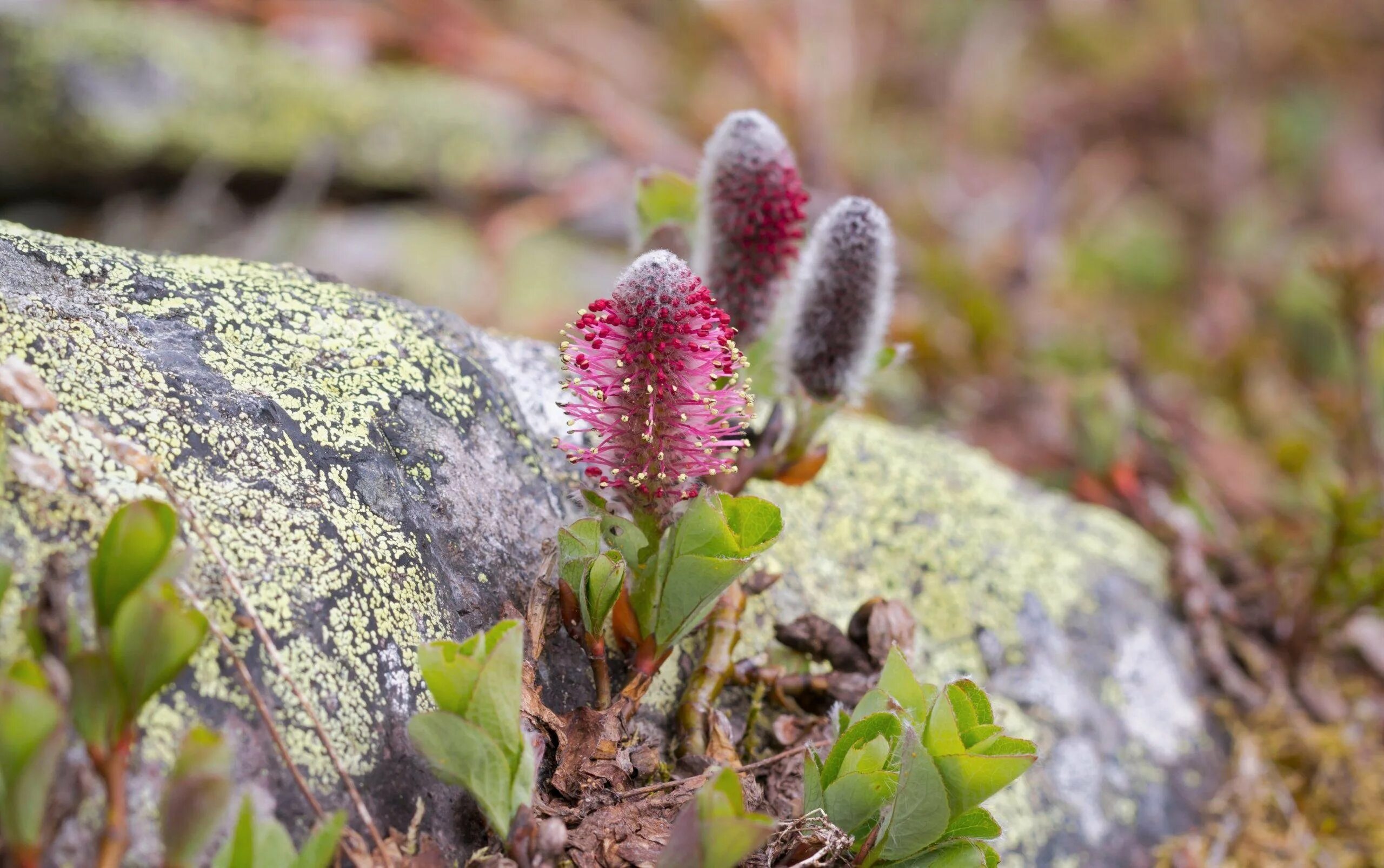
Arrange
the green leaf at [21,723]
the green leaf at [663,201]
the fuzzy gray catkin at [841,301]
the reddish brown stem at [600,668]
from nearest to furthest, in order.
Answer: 1. the green leaf at [21,723]
2. the reddish brown stem at [600,668]
3. the fuzzy gray catkin at [841,301]
4. the green leaf at [663,201]

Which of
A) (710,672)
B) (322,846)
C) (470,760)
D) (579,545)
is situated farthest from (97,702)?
(710,672)

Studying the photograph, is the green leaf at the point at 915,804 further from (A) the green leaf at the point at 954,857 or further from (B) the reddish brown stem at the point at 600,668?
(B) the reddish brown stem at the point at 600,668

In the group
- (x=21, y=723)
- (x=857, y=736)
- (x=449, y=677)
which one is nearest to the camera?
(x=21, y=723)

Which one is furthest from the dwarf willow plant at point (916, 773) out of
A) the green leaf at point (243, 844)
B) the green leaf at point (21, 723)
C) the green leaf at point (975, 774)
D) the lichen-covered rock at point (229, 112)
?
the lichen-covered rock at point (229, 112)

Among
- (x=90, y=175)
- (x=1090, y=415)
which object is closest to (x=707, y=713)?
(x=1090, y=415)

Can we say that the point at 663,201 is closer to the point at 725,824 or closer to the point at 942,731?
the point at 942,731

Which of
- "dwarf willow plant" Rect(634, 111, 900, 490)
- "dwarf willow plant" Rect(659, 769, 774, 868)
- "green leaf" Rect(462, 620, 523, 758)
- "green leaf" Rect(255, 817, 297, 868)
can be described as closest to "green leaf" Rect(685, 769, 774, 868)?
"dwarf willow plant" Rect(659, 769, 774, 868)
